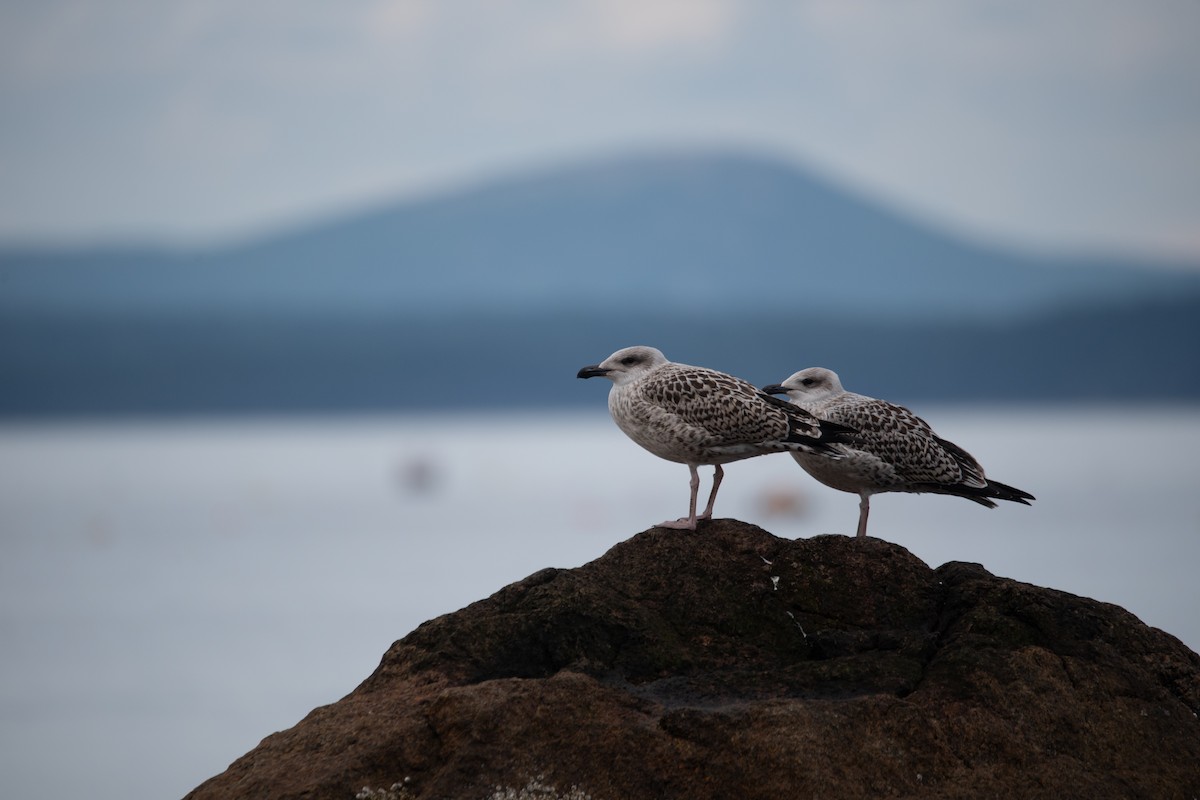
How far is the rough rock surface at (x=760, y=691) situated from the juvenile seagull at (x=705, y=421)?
547 millimetres

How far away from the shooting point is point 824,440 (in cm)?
876

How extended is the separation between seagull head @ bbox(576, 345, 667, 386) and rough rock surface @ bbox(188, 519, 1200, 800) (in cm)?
125

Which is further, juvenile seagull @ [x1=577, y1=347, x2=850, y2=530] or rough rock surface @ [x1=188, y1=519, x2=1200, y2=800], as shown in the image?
juvenile seagull @ [x1=577, y1=347, x2=850, y2=530]

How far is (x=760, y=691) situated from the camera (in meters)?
7.09

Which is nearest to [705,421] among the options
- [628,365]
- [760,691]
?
[628,365]

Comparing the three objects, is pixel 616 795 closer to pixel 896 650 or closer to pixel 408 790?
pixel 408 790

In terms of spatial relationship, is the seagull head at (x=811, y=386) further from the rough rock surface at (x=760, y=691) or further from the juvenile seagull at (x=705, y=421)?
the rough rock surface at (x=760, y=691)

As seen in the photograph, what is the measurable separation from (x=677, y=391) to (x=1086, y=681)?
120 inches

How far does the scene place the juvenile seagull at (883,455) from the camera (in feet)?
30.4

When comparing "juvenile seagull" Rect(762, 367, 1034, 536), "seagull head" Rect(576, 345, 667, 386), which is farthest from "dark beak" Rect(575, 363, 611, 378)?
"juvenile seagull" Rect(762, 367, 1034, 536)

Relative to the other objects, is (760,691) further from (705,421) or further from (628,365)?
(628,365)

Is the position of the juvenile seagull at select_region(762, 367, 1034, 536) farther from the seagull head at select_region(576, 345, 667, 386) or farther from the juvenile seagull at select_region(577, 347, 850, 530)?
the seagull head at select_region(576, 345, 667, 386)

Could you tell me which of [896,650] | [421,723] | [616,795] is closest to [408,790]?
[421,723]

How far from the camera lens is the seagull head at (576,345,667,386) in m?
9.02
